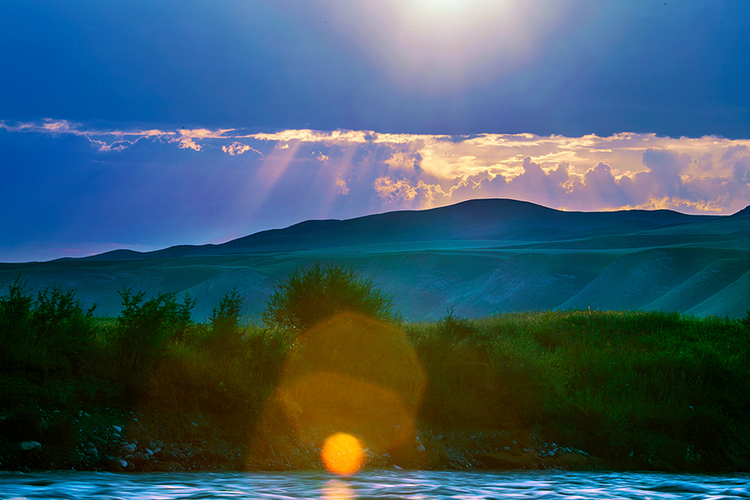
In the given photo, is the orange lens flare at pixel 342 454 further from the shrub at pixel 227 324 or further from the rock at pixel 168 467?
the shrub at pixel 227 324

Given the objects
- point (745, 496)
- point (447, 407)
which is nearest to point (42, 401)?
point (447, 407)

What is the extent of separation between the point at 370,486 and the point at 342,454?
223 centimetres

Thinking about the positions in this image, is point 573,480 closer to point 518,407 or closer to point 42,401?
point 518,407

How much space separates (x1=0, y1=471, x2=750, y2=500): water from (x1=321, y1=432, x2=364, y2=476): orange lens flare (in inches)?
23.5

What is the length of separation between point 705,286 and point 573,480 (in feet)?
140

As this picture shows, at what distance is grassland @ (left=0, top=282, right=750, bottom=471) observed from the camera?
38.9 ft

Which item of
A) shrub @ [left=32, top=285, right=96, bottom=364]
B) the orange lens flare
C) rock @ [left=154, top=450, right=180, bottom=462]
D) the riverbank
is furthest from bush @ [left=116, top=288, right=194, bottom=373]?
the orange lens flare

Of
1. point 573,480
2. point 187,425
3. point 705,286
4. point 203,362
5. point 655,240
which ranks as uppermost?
point 655,240

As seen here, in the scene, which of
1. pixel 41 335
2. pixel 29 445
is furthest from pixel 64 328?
pixel 29 445

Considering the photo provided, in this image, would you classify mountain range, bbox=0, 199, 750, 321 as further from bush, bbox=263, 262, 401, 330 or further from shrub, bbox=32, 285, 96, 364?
shrub, bbox=32, 285, 96, 364

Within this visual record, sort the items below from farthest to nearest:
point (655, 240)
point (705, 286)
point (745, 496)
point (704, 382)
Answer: point (655, 240) → point (705, 286) → point (704, 382) → point (745, 496)

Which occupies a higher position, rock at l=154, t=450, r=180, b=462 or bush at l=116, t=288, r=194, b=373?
bush at l=116, t=288, r=194, b=373

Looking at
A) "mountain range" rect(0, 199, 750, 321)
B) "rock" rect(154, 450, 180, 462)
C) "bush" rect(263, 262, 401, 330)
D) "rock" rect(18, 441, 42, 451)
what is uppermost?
"mountain range" rect(0, 199, 750, 321)

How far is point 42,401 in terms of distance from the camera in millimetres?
11555
